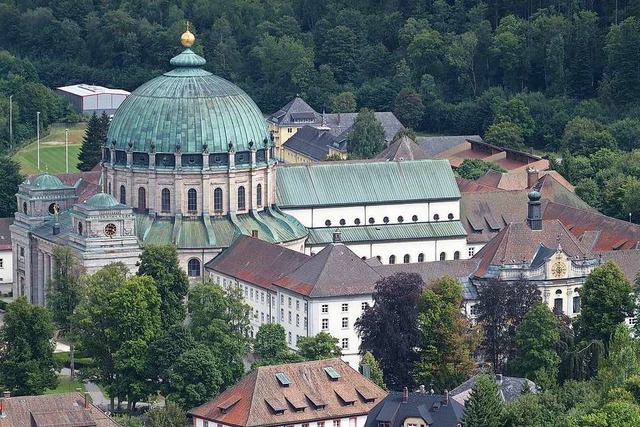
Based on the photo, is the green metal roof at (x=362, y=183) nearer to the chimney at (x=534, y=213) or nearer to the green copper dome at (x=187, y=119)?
the green copper dome at (x=187, y=119)

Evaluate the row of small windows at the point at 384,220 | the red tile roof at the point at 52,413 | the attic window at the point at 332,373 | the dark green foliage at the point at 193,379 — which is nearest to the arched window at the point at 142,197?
the row of small windows at the point at 384,220

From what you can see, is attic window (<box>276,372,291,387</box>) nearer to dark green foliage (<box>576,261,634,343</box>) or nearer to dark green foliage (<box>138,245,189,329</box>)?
dark green foliage (<box>138,245,189,329</box>)

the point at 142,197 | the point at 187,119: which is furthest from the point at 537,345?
the point at 142,197

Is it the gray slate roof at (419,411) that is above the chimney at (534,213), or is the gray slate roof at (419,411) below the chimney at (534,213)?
below

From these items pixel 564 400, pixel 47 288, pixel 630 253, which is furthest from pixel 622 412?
pixel 47 288

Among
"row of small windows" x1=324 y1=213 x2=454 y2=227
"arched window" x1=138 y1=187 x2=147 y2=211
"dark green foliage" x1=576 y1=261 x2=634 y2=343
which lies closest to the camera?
"dark green foliage" x1=576 y1=261 x2=634 y2=343

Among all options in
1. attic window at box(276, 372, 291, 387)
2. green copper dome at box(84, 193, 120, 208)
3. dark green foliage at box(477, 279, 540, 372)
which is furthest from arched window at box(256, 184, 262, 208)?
attic window at box(276, 372, 291, 387)

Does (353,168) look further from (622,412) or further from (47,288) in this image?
(622,412)
